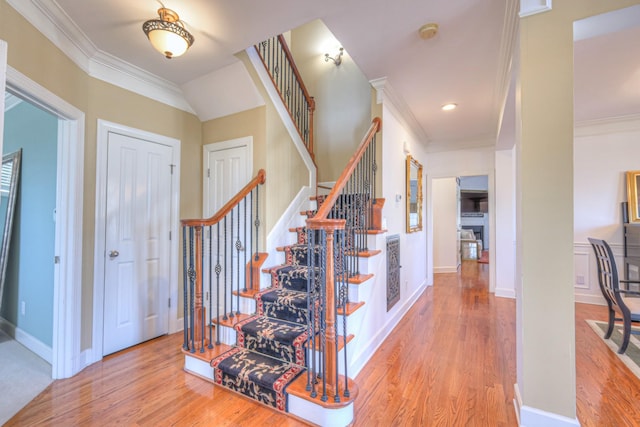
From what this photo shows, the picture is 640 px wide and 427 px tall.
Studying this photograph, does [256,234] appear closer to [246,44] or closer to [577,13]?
[246,44]

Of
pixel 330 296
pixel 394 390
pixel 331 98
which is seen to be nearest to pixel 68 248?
pixel 330 296

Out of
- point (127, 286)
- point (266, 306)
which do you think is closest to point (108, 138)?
point (127, 286)

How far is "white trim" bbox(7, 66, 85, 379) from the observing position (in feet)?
7.27

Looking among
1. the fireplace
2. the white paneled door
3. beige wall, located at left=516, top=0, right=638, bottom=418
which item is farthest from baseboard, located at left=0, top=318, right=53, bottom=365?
the fireplace

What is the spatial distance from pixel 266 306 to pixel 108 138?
2.12 m

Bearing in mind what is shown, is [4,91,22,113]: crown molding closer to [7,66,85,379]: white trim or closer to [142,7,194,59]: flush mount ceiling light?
[7,66,85,379]: white trim

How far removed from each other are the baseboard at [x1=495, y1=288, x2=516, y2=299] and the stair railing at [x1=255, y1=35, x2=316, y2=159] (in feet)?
12.1

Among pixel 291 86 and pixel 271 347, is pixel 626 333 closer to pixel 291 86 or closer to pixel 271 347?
pixel 271 347

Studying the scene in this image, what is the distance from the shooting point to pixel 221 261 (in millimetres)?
3057

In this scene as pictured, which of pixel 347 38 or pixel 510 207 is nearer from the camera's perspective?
pixel 347 38

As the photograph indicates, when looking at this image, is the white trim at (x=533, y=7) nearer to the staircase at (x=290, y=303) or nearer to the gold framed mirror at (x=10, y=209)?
the staircase at (x=290, y=303)

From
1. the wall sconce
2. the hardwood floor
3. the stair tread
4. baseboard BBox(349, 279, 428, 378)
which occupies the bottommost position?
the hardwood floor

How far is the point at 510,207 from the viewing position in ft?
14.8

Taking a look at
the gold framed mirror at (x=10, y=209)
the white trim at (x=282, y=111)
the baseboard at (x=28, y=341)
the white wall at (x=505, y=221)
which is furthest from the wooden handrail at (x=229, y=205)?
the white wall at (x=505, y=221)
